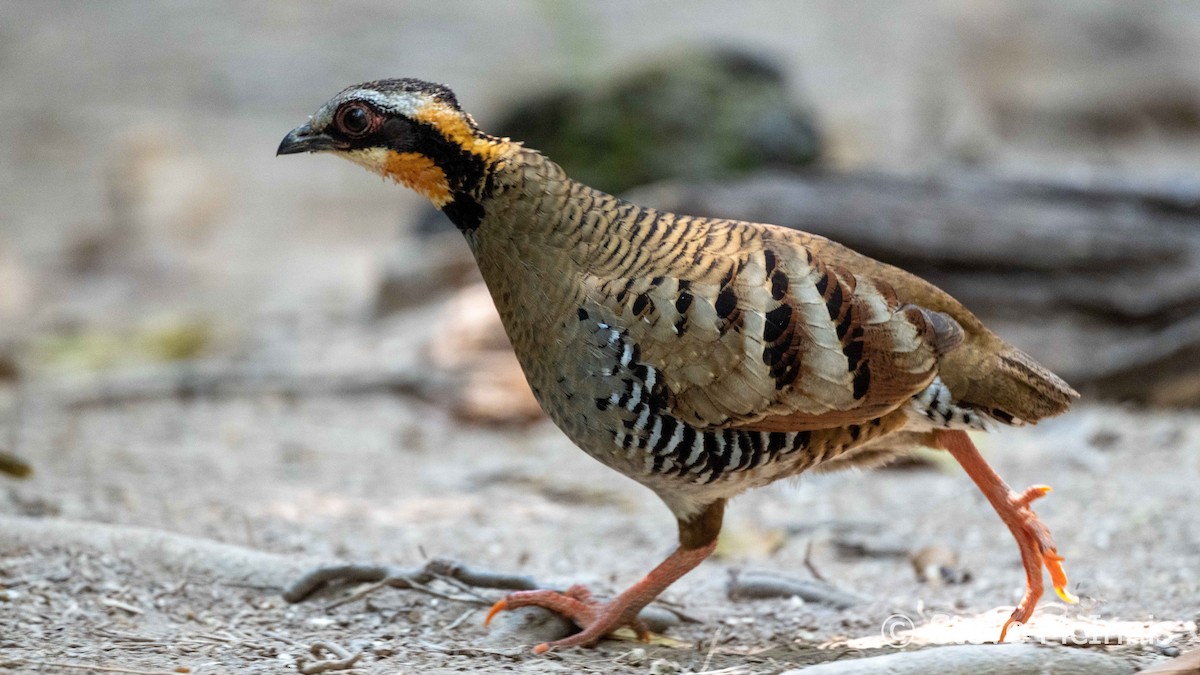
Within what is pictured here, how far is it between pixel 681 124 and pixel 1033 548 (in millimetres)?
7043

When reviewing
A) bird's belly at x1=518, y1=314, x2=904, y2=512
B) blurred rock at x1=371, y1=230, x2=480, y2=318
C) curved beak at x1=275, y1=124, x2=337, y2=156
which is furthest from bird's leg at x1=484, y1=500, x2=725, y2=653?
blurred rock at x1=371, y1=230, x2=480, y2=318

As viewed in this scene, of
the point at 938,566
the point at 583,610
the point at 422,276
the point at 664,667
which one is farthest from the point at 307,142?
the point at 422,276

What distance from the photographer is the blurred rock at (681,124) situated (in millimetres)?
10461

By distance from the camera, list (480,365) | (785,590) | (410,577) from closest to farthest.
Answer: (410,577), (785,590), (480,365)

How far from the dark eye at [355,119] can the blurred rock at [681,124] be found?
6642 mm

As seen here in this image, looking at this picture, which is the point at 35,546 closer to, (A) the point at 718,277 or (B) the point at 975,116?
(A) the point at 718,277

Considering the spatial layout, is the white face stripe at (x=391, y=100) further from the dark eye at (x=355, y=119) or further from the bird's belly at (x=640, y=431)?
the bird's belly at (x=640, y=431)

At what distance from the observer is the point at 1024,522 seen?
164 inches

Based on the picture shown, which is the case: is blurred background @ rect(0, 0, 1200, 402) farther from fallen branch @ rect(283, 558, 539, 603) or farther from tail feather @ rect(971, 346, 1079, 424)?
fallen branch @ rect(283, 558, 539, 603)

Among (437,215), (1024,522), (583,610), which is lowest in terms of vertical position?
(583,610)

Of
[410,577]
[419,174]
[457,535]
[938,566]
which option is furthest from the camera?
[457,535]

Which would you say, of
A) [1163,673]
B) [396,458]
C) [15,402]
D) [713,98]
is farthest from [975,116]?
[1163,673]

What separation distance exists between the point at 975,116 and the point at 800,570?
10842mm

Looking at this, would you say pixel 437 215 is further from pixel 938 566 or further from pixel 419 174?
pixel 419 174
